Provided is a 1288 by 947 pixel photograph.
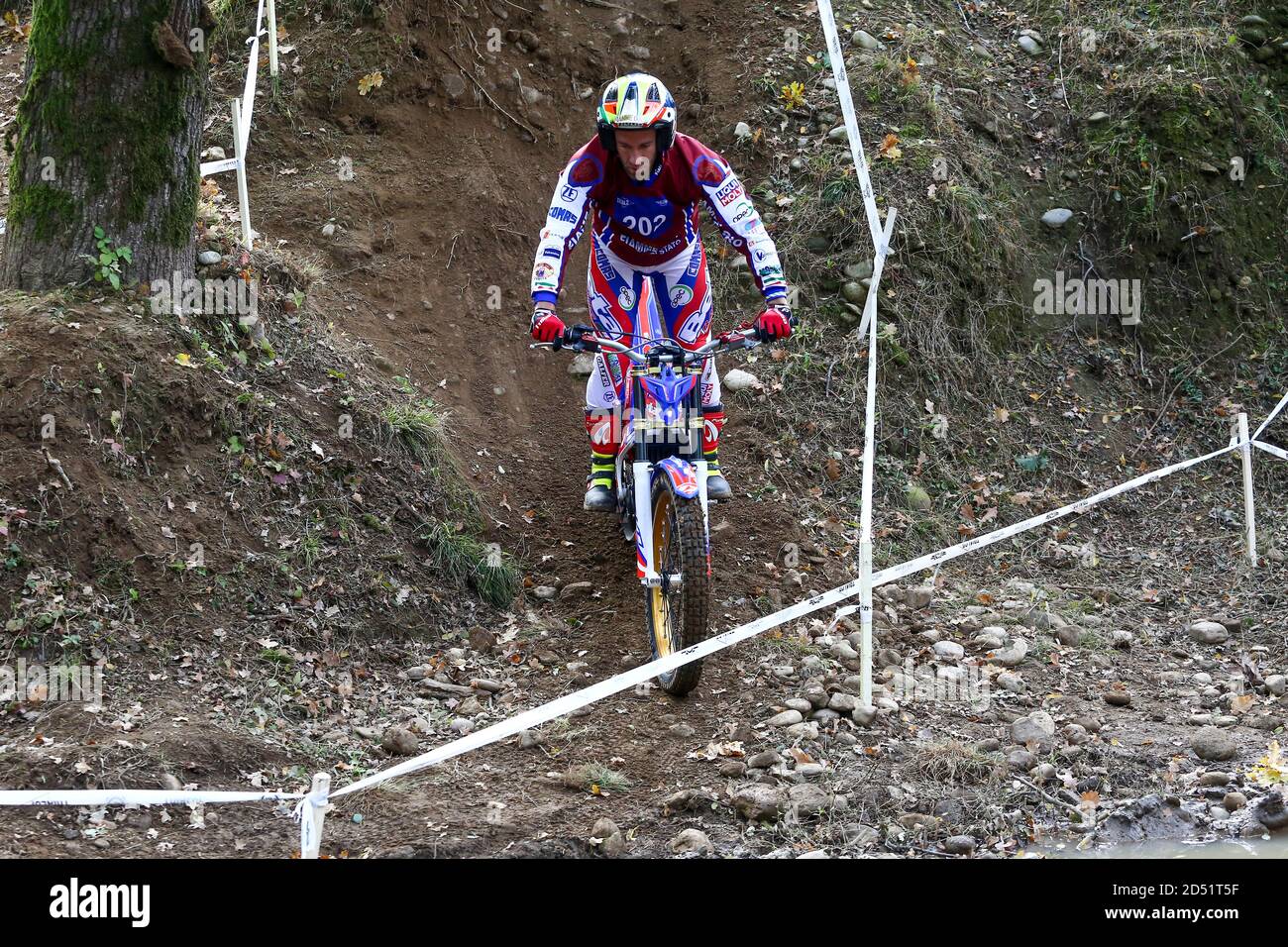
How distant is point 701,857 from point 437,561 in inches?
105

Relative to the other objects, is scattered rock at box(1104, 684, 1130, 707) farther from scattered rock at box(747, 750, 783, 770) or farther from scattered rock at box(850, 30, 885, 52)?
scattered rock at box(850, 30, 885, 52)

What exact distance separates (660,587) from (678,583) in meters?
0.26

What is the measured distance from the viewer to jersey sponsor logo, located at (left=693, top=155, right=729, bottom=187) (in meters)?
6.02

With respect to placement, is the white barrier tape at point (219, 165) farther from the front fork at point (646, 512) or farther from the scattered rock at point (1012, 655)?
the scattered rock at point (1012, 655)

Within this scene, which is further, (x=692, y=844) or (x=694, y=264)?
(x=694, y=264)

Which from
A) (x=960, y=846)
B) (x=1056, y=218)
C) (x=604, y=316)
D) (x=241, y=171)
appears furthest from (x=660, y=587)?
(x=1056, y=218)

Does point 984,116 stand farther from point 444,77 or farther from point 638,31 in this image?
point 444,77

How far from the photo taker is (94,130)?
5953mm

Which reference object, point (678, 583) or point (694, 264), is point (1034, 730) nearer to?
point (678, 583)

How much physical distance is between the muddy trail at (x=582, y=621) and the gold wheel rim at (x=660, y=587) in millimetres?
303

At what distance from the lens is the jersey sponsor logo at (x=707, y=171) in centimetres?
602

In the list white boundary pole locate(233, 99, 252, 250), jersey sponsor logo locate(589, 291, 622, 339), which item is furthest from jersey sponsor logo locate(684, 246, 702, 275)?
white boundary pole locate(233, 99, 252, 250)

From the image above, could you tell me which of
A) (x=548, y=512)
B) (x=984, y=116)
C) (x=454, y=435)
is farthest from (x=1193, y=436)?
(x=454, y=435)

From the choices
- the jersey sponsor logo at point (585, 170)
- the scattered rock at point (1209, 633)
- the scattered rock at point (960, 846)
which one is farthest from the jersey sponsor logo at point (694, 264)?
the scattered rock at point (1209, 633)
